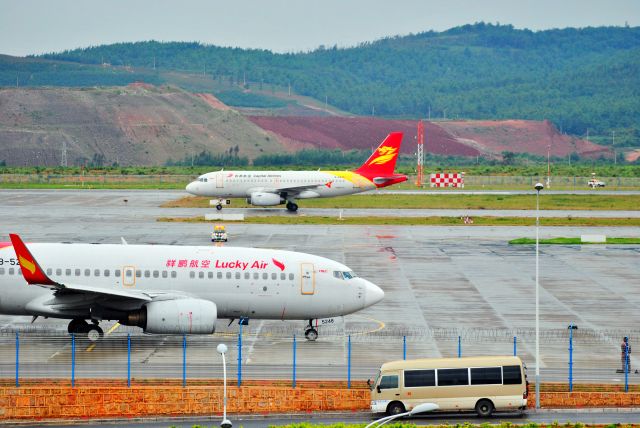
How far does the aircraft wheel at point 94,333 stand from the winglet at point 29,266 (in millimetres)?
3466

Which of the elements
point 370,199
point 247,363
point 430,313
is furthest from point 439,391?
point 370,199

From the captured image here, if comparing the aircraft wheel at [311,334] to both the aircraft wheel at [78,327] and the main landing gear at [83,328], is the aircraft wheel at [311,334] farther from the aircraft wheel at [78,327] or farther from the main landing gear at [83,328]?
the aircraft wheel at [78,327]

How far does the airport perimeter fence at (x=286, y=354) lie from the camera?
36.7m

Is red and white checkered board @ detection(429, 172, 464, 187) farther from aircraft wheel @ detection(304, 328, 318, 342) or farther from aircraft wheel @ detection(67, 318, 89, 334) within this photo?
aircraft wheel @ detection(67, 318, 89, 334)

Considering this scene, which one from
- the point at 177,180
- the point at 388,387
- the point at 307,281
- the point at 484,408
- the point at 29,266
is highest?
the point at 29,266

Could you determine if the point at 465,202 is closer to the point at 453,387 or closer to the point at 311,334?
the point at 311,334

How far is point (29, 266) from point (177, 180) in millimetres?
113426

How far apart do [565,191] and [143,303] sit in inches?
3811

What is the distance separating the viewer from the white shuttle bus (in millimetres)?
33375

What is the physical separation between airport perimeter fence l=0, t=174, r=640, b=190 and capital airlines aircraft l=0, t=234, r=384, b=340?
316 ft

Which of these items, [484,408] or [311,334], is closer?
[484,408]

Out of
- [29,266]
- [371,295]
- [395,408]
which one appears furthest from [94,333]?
[395,408]

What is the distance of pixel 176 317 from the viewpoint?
40500mm

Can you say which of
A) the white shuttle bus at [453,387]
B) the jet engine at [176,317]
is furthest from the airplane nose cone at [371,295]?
the white shuttle bus at [453,387]
